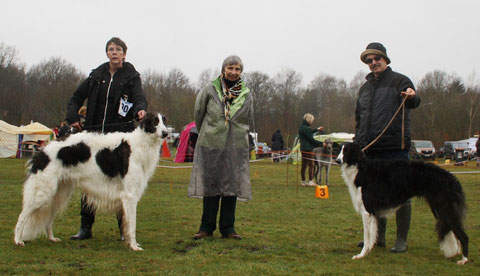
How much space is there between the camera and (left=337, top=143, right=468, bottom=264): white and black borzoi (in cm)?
457

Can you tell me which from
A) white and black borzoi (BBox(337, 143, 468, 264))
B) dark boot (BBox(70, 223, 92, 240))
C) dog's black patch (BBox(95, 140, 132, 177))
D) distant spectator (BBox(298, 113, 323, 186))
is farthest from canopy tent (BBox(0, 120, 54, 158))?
white and black borzoi (BBox(337, 143, 468, 264))

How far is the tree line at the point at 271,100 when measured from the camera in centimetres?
3975

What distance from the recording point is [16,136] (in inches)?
1004

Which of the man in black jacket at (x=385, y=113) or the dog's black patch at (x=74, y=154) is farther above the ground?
the man in black jacket at (x=385, y=113)

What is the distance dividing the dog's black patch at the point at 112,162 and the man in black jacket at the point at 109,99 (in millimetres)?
531

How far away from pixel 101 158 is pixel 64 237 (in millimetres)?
1454

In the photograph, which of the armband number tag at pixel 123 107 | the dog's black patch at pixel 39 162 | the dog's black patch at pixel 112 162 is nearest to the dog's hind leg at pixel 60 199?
the dog's black patch at pixel 39 162

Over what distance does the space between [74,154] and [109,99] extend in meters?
0.96

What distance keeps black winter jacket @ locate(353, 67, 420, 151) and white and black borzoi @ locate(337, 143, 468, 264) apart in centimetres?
40

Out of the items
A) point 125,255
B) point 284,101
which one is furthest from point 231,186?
Answer: point 284,101

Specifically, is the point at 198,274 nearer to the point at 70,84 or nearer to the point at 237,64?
the point at 237,64

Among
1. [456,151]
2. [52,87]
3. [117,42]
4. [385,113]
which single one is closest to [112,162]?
[117,42]

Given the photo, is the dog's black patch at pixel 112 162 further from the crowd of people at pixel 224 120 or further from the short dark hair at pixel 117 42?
the short dark hair at pixel 117 42

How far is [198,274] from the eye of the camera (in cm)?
399
